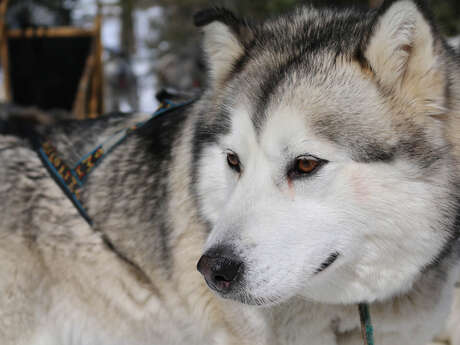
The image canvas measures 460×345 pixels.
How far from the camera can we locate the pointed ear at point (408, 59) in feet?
5.52

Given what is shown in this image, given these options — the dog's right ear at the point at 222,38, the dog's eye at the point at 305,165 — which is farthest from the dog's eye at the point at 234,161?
the dog's right ear at the point at 222,38

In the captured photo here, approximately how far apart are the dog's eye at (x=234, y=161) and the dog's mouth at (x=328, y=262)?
1.52 feet

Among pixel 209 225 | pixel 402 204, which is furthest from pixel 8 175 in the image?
pixel 402 204

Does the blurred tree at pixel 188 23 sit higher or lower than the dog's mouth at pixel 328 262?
lower

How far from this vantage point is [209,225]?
2.11m

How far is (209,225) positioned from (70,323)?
2.94 feet

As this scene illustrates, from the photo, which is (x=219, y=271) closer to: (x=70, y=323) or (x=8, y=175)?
(x=70, y=323)

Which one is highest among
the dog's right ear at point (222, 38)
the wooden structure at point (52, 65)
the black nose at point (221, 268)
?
the dog's right ear at point (222, 38)

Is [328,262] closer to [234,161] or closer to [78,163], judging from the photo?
[234,161]

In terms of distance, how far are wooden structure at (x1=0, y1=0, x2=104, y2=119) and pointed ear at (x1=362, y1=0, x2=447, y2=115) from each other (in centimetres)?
506

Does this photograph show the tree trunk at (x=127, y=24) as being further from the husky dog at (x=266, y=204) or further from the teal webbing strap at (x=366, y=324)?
the teal webbing strap at (x=366, y=324)

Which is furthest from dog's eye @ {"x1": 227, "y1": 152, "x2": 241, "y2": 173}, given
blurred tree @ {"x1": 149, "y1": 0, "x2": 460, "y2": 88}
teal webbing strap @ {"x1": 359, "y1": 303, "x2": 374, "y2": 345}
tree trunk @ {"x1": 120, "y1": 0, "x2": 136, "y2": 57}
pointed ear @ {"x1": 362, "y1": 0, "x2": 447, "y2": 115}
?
tree trunk @ {"x1": 120, "y1": 0, "x2": 136, "y2": 57}

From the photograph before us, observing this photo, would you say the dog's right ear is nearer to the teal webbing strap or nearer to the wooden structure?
the teal webbing strap

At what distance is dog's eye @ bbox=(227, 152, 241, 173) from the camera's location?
75.1 inches
